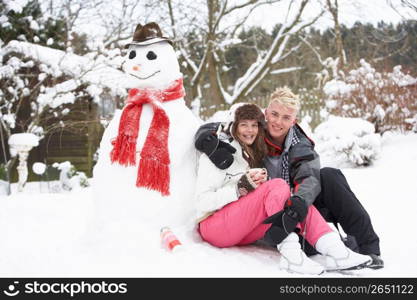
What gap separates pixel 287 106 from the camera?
269 centimetres

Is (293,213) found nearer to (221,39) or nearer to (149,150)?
(149,150)

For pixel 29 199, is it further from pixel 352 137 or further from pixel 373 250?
pixel 352 137

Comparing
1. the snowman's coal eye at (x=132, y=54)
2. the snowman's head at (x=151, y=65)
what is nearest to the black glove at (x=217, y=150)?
the snowman's head at (x=151, y=65)

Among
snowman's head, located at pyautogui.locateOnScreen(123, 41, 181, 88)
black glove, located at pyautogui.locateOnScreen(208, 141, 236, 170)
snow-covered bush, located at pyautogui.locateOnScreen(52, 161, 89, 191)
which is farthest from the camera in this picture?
snow-covered bush, located at pyautogui.locateOnScreen(52, 161, 89, 191)

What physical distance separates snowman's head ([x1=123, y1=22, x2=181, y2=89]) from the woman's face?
662 mm

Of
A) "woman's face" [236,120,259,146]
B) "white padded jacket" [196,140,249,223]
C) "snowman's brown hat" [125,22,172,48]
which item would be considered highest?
"snowman's brown hat" [125,22,172,48]

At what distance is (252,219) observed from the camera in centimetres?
250

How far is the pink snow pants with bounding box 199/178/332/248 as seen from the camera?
2365 millimetres

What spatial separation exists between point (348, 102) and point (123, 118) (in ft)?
19.6

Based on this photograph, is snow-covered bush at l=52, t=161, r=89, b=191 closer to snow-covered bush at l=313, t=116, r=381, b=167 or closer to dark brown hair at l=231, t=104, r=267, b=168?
snow-covered bush at l=313, t=116, r=381, b=167

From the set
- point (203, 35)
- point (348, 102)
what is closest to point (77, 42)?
point (203, 35)

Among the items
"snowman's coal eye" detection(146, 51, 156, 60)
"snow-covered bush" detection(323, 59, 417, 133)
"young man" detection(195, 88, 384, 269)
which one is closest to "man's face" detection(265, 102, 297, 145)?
"young man" detection(195, 88, 384, 269)

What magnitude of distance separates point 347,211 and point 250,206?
634 mm

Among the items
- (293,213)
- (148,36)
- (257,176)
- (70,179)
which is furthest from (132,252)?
(70,179)
